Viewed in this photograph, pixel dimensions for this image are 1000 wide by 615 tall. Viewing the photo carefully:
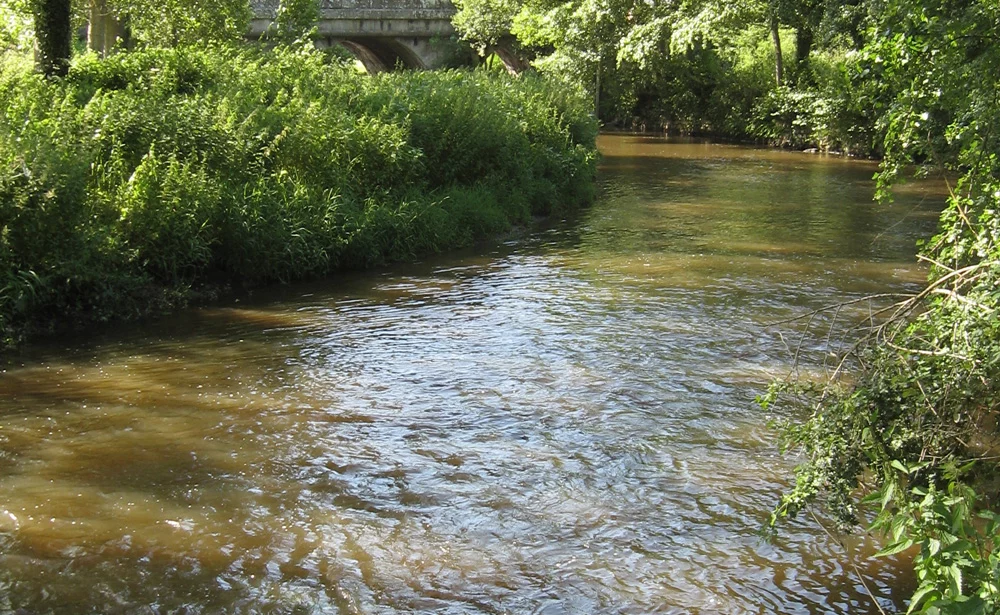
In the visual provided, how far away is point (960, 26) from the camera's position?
694 centimetres

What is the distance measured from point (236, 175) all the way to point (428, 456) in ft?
25.3

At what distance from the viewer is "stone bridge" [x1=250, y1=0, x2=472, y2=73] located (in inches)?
1918

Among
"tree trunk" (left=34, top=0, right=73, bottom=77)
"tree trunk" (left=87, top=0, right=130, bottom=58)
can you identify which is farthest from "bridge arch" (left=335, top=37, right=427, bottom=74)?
"tree trunk" (left=34, top=0, right=73, bottom=77)

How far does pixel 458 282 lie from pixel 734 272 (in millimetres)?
4105

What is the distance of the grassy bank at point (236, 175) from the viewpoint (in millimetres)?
11297

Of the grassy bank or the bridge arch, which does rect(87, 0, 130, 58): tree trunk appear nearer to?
the grassy bank

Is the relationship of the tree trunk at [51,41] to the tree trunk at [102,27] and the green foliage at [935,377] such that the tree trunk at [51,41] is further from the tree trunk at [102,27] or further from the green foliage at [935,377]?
the green foliage at [935,377]

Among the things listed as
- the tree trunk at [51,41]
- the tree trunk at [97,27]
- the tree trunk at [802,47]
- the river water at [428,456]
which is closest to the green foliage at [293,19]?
the tree trunk at [97,27]

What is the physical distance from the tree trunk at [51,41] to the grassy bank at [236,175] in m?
0.30

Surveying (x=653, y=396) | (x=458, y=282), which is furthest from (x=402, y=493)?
(x=458, y=282)

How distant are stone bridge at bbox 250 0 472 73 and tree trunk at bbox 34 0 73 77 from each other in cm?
2956

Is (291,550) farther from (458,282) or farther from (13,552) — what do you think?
(458,282)

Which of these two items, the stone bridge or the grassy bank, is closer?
the grassy bank

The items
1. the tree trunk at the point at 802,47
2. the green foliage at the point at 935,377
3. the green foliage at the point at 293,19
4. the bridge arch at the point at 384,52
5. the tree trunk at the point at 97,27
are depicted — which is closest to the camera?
the green foliage at the point at 935,377
